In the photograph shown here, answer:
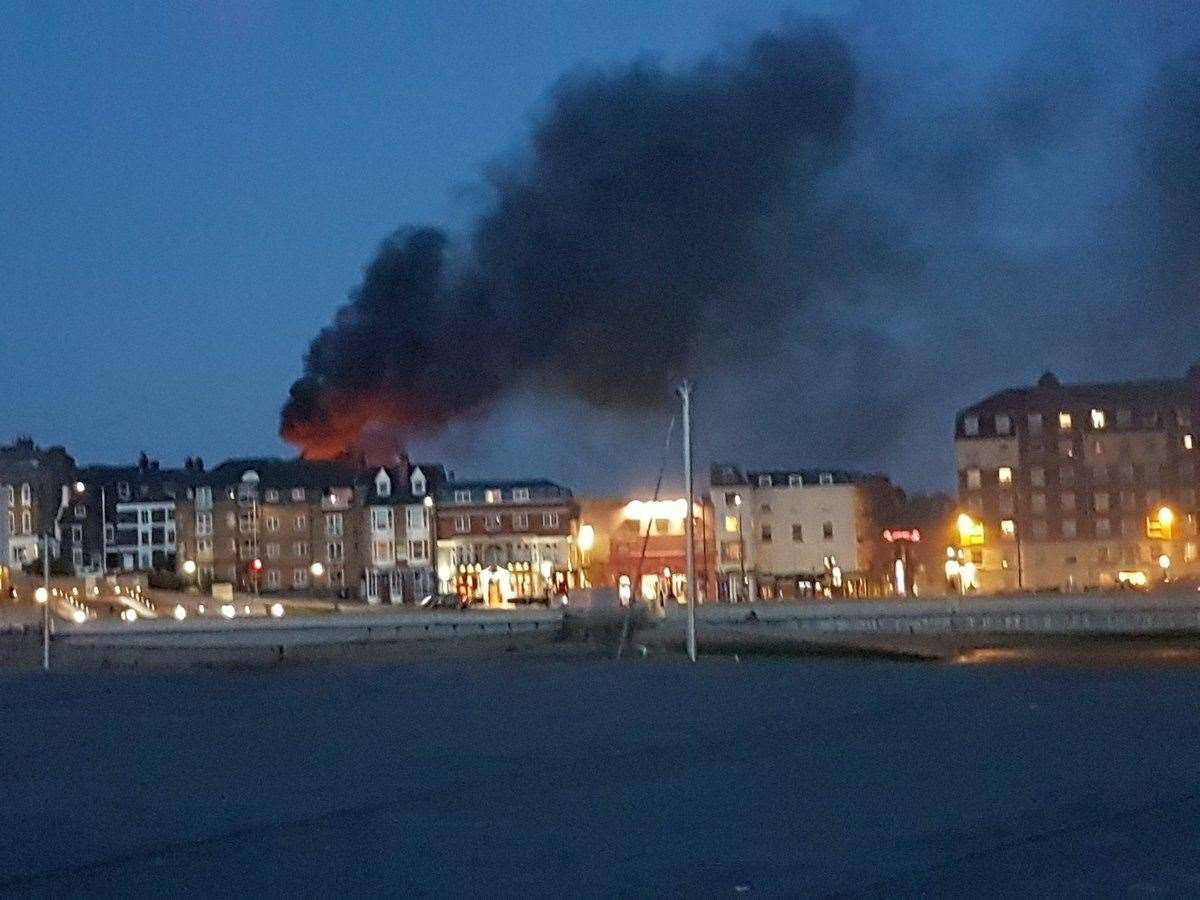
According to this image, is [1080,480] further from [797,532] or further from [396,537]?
[396,537]

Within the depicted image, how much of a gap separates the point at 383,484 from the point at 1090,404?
37170 millimetres

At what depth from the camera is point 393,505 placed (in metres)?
77.5

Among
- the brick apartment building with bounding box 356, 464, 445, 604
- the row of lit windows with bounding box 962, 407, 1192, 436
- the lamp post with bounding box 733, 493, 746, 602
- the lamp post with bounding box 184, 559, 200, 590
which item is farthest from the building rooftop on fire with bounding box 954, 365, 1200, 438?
the lamp post with bounding box 184, 559, 200, 590

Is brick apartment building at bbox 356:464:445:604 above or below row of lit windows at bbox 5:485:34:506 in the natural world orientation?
below

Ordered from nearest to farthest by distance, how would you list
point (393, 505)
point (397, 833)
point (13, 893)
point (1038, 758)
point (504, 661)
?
point (13, 893)
point (397, 833)
point (1038, 758)
point (504, 661)
point (393, 505)

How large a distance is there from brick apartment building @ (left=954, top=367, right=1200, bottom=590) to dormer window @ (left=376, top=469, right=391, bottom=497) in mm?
29603

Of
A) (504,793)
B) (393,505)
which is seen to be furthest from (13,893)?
(393,505)

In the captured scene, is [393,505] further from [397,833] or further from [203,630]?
[397,833]

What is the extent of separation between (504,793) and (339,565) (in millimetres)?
70443

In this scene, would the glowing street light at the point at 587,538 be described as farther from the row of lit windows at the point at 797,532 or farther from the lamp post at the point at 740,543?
the row of lit windows at the point at 797,532

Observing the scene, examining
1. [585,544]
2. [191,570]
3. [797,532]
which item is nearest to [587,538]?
[585,544]

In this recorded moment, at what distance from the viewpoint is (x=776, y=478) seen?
79750 millimetres

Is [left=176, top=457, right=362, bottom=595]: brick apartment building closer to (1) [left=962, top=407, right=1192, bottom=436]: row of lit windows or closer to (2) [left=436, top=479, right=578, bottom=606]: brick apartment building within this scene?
(2) [left=436, top=479, right=578, bottom=606]: brick apartment building

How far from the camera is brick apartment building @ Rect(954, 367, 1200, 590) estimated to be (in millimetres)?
76875
